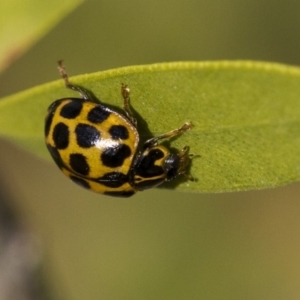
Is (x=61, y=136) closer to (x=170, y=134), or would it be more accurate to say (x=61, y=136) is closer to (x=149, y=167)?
(x=149, y=167)

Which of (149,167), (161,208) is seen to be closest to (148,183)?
(149,167)

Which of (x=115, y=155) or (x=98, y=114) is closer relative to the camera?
(x=98, y=114)

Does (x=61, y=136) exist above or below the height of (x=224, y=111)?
below

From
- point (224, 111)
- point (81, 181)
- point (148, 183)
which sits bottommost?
point (81, 181)

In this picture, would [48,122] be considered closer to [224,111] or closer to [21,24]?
[21,24]

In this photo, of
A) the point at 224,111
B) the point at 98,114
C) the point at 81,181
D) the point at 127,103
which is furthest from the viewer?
the point at 81,181

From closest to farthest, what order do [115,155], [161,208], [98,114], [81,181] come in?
[98,114], [115,155], [81,181], [161,208]

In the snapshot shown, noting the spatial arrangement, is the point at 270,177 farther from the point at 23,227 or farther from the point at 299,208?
the point at 299,208

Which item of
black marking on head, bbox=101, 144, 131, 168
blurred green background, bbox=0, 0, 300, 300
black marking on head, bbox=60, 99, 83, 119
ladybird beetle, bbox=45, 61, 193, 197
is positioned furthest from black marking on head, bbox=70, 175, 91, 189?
blurred green background, bbox=0, 0, 300, 300
